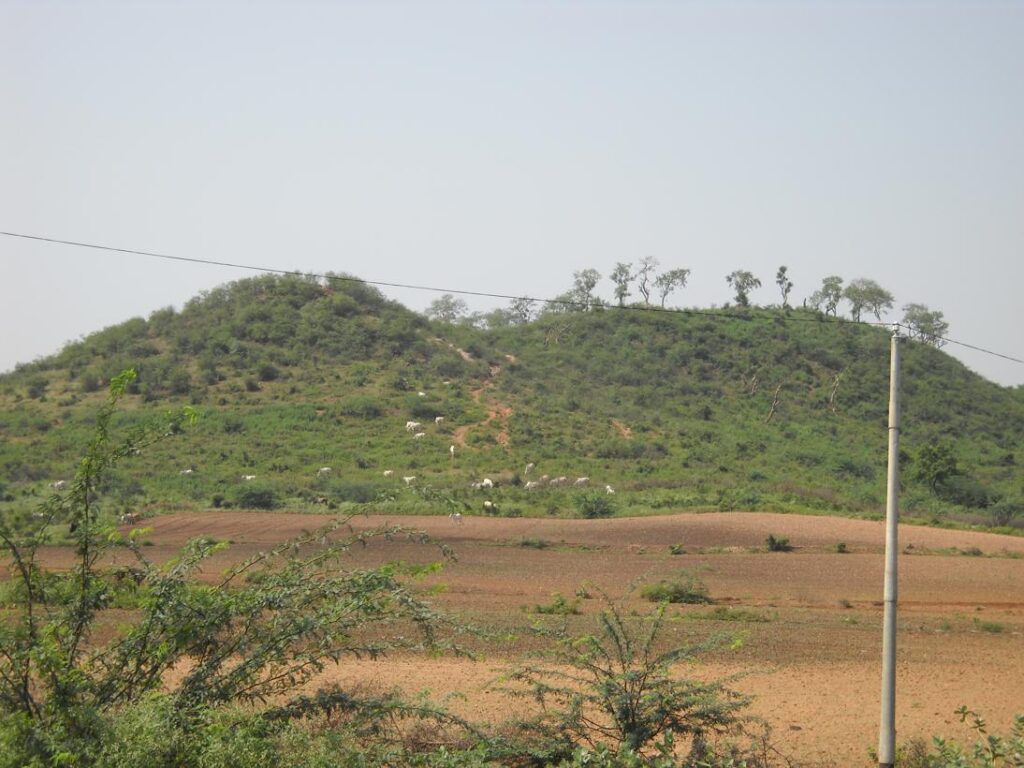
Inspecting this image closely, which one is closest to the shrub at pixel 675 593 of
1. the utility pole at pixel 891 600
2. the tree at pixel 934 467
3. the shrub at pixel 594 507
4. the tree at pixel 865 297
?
the utility pole at pixel 891 600

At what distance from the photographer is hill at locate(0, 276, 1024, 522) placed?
127 ft

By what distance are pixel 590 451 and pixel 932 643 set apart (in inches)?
1196

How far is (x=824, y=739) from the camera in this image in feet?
35.5

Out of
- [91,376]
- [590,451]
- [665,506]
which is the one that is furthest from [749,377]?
[91,376]

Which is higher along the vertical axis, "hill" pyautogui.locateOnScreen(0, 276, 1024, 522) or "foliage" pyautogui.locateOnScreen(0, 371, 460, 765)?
"hill" pyautogui.locateOnScreen(0, 276, 1024, 522)

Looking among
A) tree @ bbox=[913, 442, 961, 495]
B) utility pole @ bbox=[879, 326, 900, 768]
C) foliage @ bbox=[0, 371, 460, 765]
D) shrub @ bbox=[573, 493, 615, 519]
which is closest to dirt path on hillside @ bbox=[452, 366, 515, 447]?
shrub @ bbox=[573, 493, 615, 519]

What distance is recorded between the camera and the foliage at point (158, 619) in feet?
23.5

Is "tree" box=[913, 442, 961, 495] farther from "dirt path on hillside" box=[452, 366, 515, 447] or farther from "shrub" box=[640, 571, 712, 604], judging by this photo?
"shrub" box=[640, 571, 712, 604]

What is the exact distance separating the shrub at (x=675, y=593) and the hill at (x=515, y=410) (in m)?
10.0

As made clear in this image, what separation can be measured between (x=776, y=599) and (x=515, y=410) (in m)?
31.3

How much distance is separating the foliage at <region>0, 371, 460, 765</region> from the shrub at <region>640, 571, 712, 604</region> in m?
12.3

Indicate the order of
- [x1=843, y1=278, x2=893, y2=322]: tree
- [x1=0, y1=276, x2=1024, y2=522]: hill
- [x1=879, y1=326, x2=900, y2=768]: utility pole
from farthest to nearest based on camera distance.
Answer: [x1=843, y1=278, x2=893, y2=322]: tree < [x1=0, y1=276, x2=1024, y2=522]: hill < [x1=879, y1=326, x2=900, y2=768]: utility pole

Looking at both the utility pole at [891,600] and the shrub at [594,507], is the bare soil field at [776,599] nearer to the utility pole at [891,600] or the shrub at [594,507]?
the utility pole at [891,600]

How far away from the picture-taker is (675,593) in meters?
19.5
